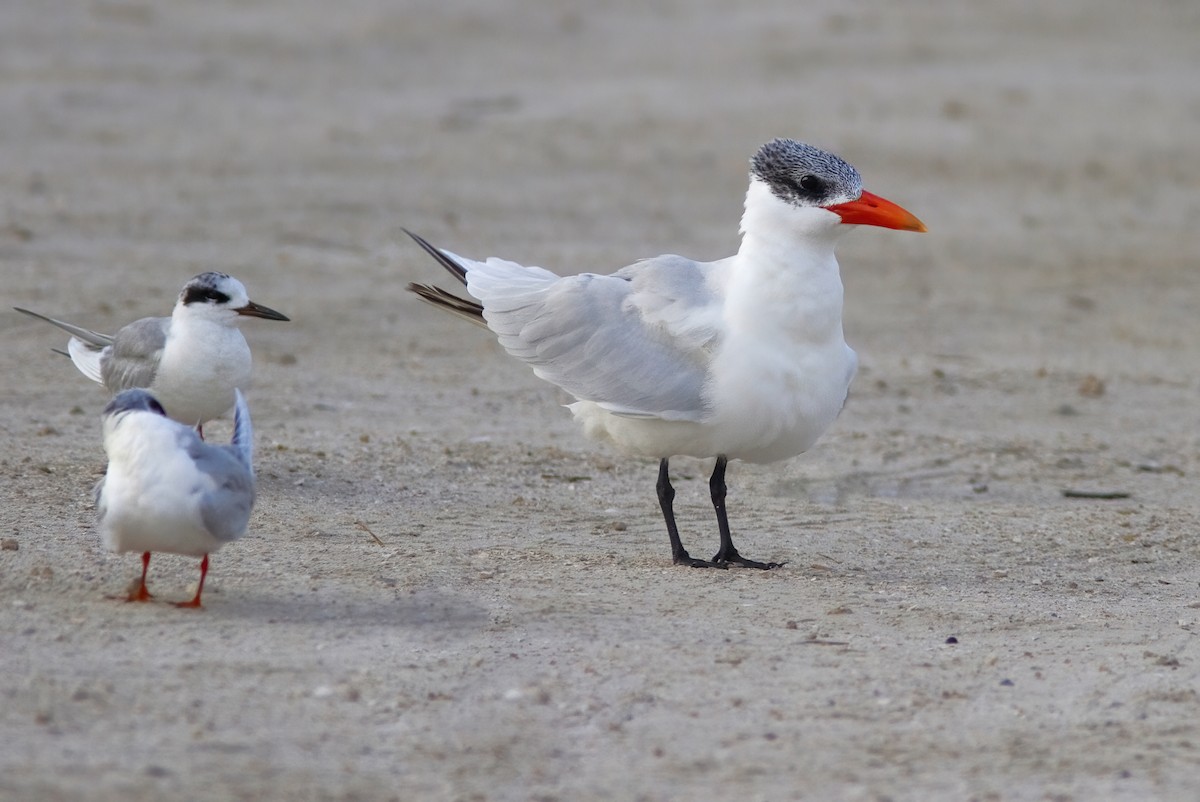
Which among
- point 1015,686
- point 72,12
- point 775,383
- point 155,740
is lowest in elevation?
point 155,740

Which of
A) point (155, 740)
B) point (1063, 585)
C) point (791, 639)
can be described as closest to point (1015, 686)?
point (791, 639)

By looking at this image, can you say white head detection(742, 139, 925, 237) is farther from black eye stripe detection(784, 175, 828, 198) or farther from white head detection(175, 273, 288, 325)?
white head detection(175, 273, 288, 325)

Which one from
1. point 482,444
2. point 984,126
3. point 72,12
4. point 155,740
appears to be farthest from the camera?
point 72,12

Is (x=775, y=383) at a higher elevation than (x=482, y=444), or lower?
higher

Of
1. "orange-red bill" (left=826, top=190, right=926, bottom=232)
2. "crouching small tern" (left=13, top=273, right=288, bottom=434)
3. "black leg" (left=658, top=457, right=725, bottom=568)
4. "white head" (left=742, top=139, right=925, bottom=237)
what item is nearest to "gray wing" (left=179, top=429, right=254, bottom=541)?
"crouching small tern" (left=13, top=273, right=288, bottom=434)

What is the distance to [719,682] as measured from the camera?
4414 millimetres

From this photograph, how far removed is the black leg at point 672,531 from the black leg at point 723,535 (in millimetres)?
70

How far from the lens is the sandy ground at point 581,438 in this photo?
4.07m

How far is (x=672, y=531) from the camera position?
5.64 meters

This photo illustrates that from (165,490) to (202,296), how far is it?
61.6 inches

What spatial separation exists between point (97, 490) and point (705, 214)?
24.9 ft

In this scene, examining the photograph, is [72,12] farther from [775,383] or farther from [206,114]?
[775,383]

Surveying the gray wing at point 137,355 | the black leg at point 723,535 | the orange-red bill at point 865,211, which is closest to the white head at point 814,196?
the orange-red bill at point 865,211

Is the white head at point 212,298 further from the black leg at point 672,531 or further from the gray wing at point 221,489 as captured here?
the black leg at point 672,531
